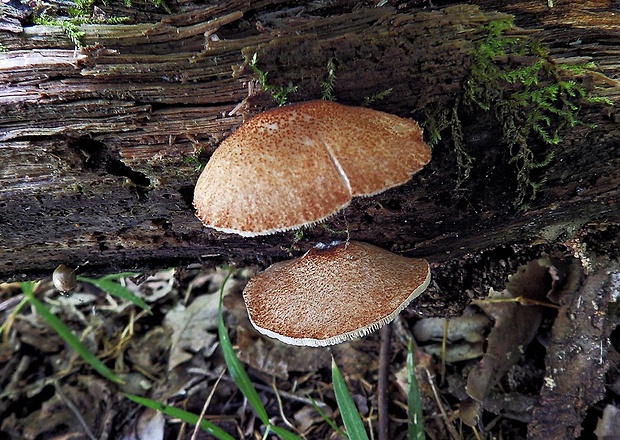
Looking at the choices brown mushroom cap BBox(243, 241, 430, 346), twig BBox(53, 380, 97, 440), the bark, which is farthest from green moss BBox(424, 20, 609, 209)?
twig BBox(53, 380, 97, 440)

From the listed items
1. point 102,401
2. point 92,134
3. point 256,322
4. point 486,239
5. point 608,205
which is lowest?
point 102,401

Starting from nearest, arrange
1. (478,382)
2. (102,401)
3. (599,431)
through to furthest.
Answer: (599,431) → (478,382) → (102,401)

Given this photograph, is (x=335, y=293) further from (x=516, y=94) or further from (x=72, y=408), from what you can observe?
(x=72, y=408)

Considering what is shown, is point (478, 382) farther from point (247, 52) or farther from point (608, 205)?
point (247, 52)

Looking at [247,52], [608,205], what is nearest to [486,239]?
[608,205]

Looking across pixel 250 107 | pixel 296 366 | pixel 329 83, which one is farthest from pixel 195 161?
pixel 296 366

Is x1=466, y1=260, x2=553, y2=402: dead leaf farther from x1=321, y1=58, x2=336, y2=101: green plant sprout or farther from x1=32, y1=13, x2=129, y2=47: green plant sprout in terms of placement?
x1=32, y1=13, x2=129, y2=47: green plant sprout
